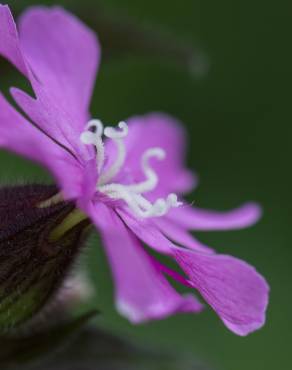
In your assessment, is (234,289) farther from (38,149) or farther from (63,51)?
(63,51)

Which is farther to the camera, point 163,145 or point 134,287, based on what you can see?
point 163,145

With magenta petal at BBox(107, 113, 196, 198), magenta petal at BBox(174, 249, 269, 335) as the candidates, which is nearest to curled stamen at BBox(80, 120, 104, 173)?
magenta petal at BBox(174, 249, 269, 335)

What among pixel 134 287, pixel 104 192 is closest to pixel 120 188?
pixel 104 192

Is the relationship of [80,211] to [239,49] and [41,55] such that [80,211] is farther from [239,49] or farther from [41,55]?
[239,49]

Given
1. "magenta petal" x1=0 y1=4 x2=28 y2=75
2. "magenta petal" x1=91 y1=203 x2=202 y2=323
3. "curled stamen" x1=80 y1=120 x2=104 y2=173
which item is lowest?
"magenta petal" x1=91 y1=203 x2=202 y2=323

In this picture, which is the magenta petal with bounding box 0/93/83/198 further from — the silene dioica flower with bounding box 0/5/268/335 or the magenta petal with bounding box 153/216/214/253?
the magenta petal with bounding box 153/216/214/253

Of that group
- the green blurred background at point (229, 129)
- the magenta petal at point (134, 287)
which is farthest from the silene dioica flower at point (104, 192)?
the green blurred background at point (229, 129)
